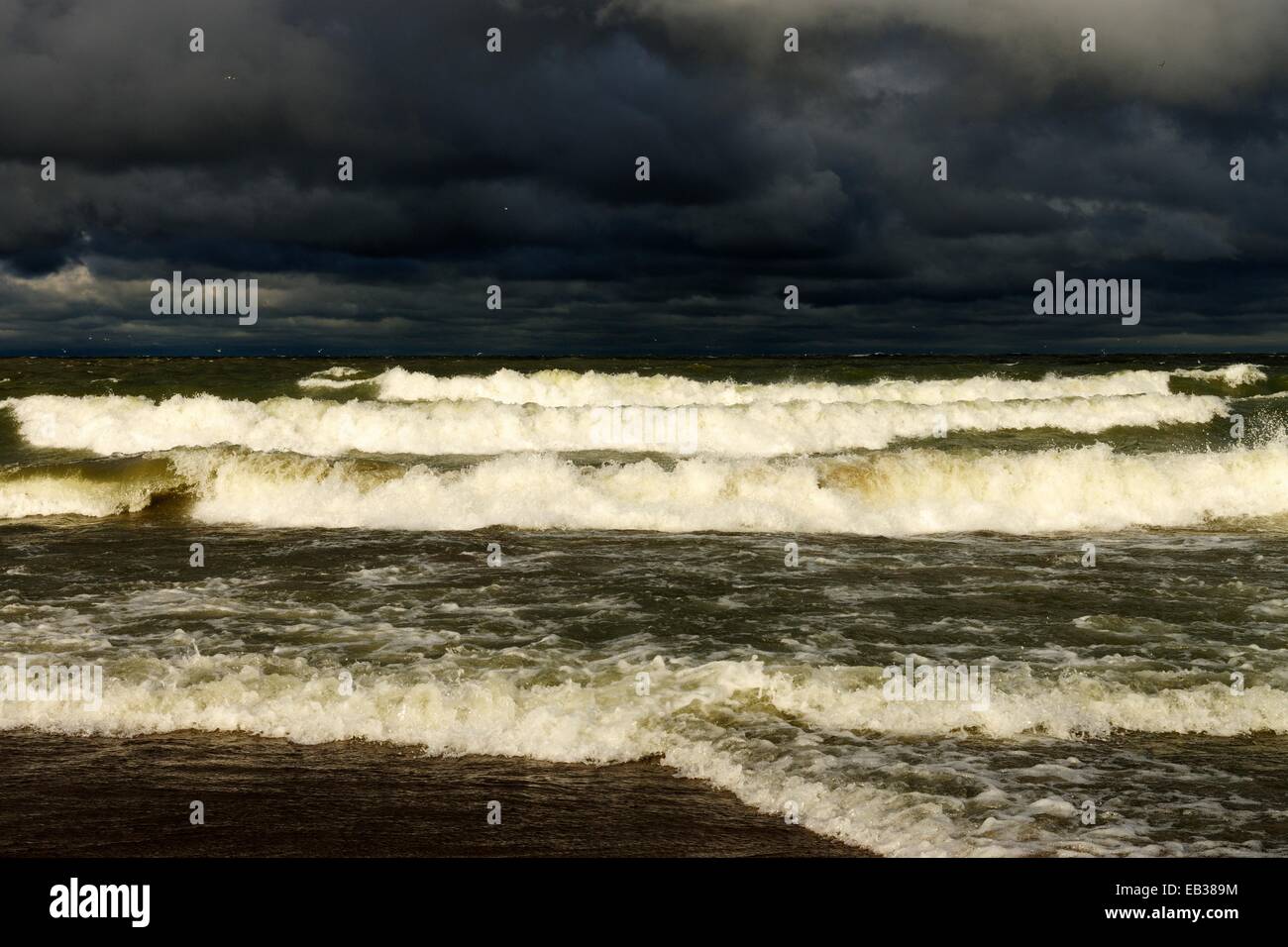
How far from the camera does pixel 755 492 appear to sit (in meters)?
17.6

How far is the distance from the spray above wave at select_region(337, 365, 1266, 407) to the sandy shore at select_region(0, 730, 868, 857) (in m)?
30.4

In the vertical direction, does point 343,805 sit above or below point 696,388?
below

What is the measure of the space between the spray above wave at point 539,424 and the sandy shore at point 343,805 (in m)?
20.4

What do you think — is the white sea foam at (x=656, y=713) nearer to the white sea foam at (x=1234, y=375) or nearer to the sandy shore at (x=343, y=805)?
the sandy shore at (x=343, y=805)

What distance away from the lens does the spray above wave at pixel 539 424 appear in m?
28.7

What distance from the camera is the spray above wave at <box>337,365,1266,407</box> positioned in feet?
125

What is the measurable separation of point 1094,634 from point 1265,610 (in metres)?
2.33
